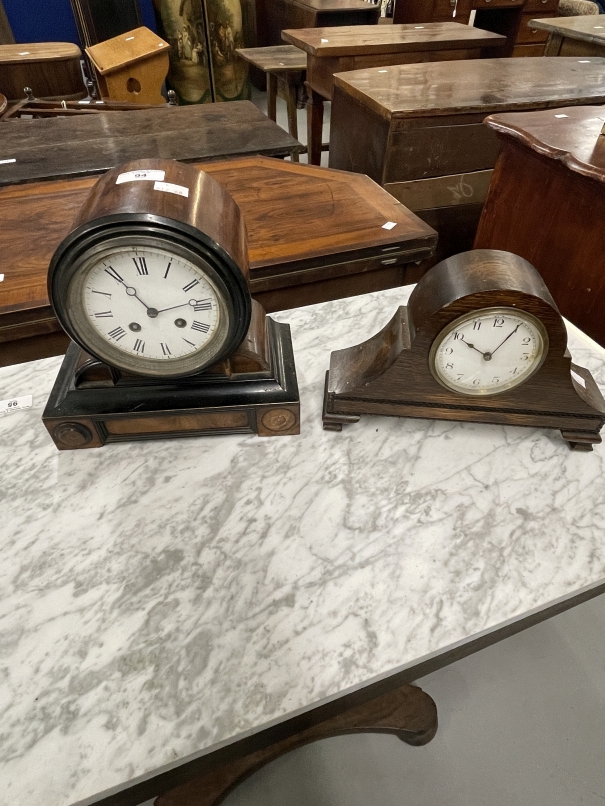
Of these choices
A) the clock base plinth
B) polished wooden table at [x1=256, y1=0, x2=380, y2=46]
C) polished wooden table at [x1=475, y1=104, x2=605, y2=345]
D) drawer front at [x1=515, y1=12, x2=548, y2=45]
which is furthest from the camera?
drawer front at [x1=515, y1=12, x2=548, y2=45]

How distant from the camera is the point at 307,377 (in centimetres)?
108

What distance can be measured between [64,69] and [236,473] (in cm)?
382

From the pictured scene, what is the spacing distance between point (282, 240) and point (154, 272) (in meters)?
0.86

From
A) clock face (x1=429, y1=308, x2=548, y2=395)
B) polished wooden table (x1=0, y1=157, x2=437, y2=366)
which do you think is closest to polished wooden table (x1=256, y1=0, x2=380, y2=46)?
polished wooden table (x1=0, y1=157, x2=437, y2=366)

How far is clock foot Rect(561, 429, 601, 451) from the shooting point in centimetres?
Answer: 92

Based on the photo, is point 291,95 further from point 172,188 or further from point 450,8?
point 172,188

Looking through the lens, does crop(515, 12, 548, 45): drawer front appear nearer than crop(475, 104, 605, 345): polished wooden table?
No

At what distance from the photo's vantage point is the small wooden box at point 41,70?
3.31 m

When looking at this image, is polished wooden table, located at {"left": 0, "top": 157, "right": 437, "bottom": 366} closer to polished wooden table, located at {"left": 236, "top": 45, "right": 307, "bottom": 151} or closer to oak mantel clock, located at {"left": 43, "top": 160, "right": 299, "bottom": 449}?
oak mantel clock, located at {"left": 43, "top": 160, "right": 299, "bottom": 449}

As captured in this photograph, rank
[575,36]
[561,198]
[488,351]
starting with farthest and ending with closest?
[575,36], [561,198], [488,351]

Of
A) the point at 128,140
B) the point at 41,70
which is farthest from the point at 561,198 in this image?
the point at 41,70

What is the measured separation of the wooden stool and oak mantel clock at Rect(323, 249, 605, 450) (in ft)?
8.87

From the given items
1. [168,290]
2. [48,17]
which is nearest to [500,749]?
[168,290]

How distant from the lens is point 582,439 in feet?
3.05
